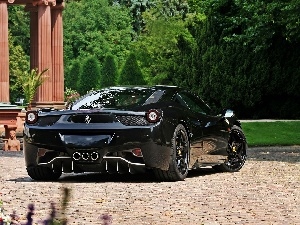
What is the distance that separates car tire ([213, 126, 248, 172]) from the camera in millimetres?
14945

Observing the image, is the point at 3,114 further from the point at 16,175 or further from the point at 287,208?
the point at 287,208

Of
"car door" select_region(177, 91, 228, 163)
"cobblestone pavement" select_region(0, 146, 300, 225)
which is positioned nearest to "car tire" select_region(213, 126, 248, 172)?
"cobblestone pavement" select_region(0, 146, 300, 225)

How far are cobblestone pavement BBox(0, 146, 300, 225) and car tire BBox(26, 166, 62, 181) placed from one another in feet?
0.47

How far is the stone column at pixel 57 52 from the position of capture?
1617 inches

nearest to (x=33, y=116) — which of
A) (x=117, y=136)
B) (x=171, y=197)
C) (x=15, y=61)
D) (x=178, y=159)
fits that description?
(x=117, y=136)

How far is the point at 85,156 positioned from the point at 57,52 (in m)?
29.1

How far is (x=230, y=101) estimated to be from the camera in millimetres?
44969

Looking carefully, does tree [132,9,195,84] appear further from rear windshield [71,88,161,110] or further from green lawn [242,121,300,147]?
rear windshield [71,88,161,110]

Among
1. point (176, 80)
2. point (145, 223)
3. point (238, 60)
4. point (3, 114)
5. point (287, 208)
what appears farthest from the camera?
point (176, 80)

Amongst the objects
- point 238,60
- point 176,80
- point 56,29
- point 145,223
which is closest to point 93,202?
point 145,223

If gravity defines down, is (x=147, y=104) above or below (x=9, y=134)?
above

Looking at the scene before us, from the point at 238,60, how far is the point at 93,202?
35041mm

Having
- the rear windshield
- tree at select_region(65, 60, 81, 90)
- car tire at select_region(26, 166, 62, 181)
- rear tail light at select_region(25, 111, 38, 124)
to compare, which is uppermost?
the rear windshield

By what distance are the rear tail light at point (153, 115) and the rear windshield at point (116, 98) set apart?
0.47 meters
